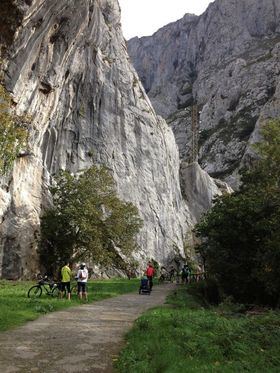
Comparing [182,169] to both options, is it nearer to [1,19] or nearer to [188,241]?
[188,241]

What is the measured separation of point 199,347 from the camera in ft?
33.2

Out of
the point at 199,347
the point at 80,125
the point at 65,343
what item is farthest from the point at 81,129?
the point at 199,347

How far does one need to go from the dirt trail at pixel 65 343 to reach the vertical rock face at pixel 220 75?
94.3 meters

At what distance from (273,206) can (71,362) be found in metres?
18.5

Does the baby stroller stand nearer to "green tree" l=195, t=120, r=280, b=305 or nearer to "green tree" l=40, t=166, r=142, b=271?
"green tree" l=195, t=120, r=280, b=305

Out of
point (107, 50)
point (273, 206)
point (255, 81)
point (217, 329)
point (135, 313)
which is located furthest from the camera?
point (255, 81)

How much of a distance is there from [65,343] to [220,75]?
148m

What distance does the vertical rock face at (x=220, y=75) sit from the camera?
4847 inches

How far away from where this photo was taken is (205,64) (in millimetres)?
171000

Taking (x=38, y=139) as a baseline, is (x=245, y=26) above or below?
above

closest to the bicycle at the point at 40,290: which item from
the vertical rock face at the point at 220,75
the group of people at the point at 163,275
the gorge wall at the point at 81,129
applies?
the group of people at the point at 163,275

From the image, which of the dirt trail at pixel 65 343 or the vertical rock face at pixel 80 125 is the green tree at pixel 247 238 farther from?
the vertical rock face at pixel 80 125

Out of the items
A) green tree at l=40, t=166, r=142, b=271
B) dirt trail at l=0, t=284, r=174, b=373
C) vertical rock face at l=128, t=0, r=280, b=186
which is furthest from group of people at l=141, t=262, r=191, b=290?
vertical rock face at l=128, t=0, r=280, b=186

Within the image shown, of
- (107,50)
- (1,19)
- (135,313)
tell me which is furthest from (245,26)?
(135,313)
